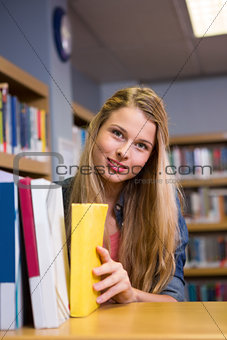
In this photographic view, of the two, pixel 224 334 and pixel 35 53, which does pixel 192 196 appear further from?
pixel 224 334

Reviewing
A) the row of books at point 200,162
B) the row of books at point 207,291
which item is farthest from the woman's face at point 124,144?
the row of books at point 207,291

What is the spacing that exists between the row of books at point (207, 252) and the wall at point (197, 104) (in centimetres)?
77

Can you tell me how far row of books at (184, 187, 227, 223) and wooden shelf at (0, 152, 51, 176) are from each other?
139cm

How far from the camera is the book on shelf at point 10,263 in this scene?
439 mm

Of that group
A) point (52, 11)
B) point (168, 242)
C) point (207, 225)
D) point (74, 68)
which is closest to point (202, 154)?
point (207, 225)

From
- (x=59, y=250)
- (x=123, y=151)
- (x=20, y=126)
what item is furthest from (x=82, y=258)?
(x=20, y=126)

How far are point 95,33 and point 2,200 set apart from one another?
1.84 meters

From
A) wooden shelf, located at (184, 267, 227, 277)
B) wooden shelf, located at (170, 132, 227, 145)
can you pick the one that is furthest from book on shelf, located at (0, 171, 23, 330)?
wooden shelf, located at (170, 132, 227, 145)

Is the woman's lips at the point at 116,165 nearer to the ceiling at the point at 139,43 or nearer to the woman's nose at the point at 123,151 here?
the woman's nose at the point at 123,151

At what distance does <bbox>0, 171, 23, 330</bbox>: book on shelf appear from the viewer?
0.44 metres

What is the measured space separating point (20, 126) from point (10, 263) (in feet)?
3.10

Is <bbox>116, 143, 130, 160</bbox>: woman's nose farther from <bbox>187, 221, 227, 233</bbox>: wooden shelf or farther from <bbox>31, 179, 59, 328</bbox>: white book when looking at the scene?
<bbox>187, 221, 227, 233</bbox>: wooden shelf

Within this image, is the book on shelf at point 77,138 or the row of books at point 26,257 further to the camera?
the book on shelf at point 77,138

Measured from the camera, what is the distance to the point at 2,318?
438 mm
